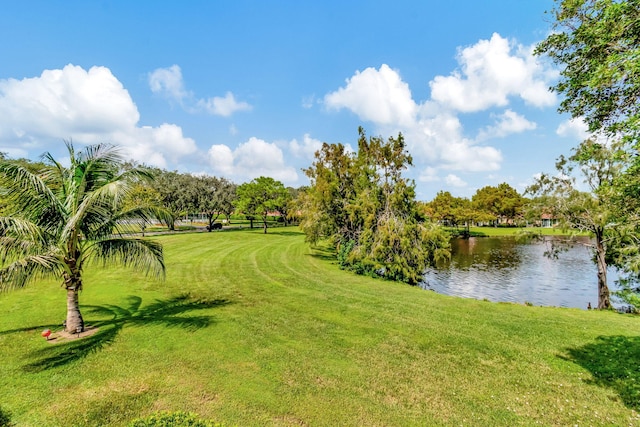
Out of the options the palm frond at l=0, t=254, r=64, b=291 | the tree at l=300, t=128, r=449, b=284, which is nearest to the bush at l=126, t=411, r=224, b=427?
the palm frond at l=0, t=254, r=64, b=291

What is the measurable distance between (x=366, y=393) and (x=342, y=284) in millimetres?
9601

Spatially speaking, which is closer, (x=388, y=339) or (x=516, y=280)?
(x=388, y=339)

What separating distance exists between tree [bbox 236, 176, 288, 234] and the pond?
87.7ft

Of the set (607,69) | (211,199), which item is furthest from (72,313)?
(211,199)

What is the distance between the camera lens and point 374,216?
2089 centimetres

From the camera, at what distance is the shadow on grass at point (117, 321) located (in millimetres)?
7174

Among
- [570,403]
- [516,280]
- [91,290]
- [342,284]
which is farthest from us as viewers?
[516,280]

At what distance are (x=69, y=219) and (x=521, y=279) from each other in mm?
30315

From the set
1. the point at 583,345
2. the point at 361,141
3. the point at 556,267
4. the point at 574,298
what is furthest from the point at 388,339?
the point at 556,267

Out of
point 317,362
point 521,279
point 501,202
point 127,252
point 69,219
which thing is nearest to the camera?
point 317,362

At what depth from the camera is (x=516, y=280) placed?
25.5 meters

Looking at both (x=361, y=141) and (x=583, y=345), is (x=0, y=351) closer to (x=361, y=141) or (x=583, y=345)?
(x=583, y=345)

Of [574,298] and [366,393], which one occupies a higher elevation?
[366,393]

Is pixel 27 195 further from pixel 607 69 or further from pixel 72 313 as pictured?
pixel 607 69
